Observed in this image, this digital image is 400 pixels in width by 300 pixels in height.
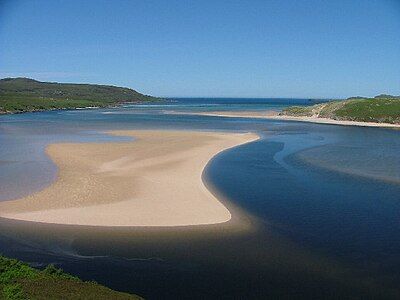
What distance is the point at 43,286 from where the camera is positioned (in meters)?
10.3

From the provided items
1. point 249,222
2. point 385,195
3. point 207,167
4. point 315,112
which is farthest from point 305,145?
point 315,112

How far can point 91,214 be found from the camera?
18000 mm

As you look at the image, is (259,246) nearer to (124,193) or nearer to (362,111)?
(124,193)

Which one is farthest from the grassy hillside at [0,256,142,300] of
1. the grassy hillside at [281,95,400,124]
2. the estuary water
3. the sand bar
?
the grassy hillside at [281,95,400,124]

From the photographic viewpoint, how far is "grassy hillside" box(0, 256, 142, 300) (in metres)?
9.72

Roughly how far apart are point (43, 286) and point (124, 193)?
11.2 meters

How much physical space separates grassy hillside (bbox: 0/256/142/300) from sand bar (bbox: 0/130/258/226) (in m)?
5.66

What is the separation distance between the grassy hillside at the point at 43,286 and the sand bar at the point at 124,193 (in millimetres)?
5665

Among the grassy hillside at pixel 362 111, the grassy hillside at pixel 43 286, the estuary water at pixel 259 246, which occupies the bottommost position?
the estuary water at pixel 259 246

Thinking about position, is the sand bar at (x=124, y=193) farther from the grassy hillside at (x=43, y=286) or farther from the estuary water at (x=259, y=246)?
the grassy hillside at (x=43, y=286)

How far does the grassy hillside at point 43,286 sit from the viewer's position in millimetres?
9719

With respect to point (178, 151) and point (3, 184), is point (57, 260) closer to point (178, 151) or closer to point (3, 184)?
point (3, 184)

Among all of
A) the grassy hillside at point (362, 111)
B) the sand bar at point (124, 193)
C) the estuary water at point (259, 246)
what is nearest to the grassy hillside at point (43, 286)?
the estuary water at point (259, 246)

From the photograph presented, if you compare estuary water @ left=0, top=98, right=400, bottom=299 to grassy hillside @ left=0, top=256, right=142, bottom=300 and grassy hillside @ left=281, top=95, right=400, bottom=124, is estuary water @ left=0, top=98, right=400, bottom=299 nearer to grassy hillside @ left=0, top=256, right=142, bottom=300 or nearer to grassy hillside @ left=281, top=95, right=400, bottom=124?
grassy hillside @ left=0, top=256, right=142, bottom=300
